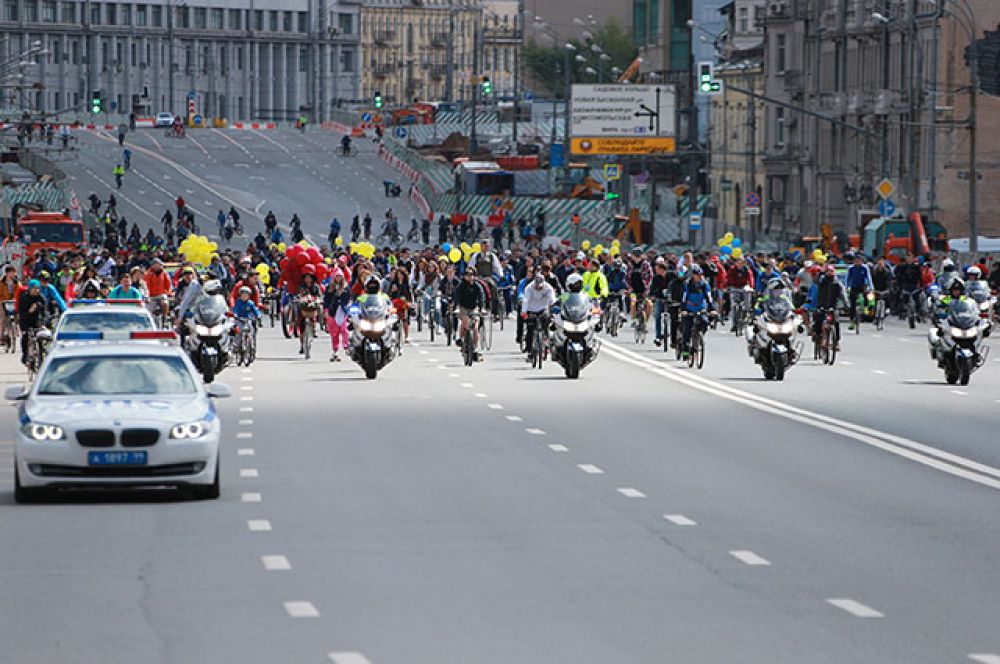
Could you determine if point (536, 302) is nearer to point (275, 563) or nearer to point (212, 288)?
point (212, 288)

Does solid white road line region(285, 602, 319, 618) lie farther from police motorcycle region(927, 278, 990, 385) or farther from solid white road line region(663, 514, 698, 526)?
police motorcycle region(927, 278, 990, 385)

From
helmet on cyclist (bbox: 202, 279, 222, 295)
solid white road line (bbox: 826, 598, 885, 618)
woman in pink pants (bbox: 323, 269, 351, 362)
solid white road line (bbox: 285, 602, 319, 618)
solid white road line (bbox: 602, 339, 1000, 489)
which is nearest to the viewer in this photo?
solid white road line (bbox: 285, 602, 319, 618)

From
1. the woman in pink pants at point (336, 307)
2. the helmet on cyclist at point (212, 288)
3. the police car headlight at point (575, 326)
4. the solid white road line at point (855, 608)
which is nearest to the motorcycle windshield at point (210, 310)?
the helmet on cyclist at point (212, 288)

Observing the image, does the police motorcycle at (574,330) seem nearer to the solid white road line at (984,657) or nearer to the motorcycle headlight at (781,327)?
the motorcycle headlight at (781,327)

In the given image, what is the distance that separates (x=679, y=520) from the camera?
16.7 meters

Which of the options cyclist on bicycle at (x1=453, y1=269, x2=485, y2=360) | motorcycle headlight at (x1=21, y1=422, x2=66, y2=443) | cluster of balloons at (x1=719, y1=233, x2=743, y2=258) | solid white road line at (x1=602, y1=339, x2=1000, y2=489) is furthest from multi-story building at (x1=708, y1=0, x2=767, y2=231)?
motorcycle headlight at (x1=21, y1=422, x2=66, y2=443)

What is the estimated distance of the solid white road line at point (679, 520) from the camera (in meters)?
16.5

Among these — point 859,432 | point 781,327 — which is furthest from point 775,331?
point 859,432

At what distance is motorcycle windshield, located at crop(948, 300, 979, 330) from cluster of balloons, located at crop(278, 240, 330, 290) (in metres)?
12.6

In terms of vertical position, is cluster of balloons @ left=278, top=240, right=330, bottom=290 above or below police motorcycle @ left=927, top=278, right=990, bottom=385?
above

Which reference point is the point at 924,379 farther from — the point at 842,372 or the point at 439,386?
the point at 439,386

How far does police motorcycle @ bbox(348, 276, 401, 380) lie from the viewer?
110 feet

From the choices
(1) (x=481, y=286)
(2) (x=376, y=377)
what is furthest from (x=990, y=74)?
(2) (x=376, y=377)

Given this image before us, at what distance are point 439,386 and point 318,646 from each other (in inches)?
828
